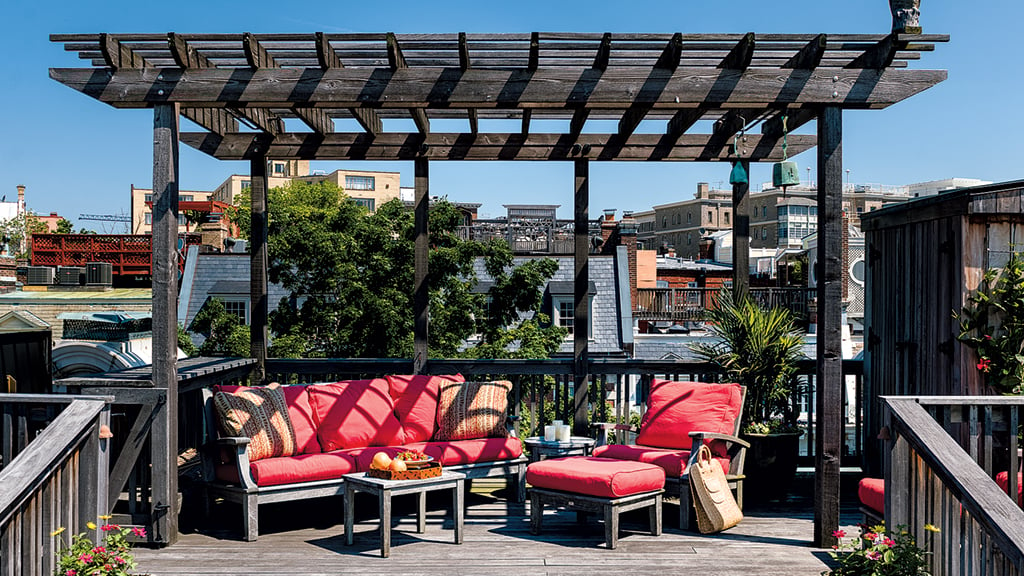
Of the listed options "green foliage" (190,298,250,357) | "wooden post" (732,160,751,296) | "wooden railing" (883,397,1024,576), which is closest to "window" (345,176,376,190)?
"green foliage" (190,298,250,357)

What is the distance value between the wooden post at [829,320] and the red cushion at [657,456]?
33.6 inches

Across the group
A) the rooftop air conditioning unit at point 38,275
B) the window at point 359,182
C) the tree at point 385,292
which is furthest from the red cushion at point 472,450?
the window at point 359,182

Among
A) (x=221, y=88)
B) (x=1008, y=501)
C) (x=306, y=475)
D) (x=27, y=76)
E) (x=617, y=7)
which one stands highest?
(x=27, y=76)

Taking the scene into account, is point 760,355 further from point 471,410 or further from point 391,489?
point 391,489

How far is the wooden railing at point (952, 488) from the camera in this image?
339cm

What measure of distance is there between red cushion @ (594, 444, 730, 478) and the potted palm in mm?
603

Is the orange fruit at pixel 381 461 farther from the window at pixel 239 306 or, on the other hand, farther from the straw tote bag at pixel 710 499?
the window at pixel 239 306

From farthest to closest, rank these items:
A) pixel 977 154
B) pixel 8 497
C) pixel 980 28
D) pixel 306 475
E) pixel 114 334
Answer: pixel 977 154, pixel 980 28, pixel 114 334, pixel 306 475, pixel 8 497

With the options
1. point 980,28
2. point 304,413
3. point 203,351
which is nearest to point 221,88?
point 304,413

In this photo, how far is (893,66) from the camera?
5543mm

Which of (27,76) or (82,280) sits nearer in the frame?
(82,280)

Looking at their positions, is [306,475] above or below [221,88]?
below

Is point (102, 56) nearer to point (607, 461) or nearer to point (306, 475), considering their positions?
point (306, 475)

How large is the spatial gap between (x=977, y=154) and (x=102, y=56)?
6356cm
